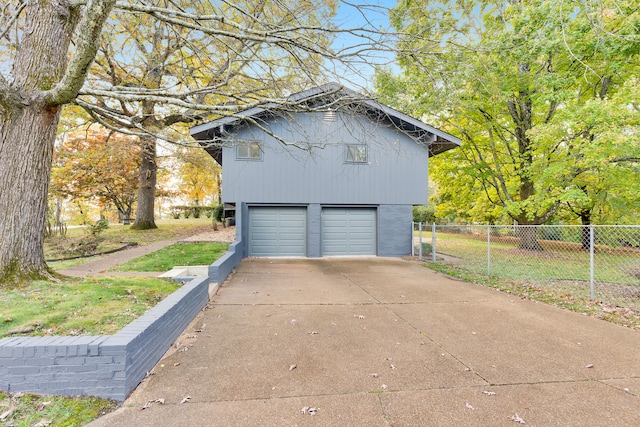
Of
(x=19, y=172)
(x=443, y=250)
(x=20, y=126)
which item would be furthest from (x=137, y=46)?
(x=443, y=250)

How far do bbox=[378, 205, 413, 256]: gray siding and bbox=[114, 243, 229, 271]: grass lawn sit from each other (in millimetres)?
5951

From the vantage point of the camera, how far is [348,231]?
38.7 ft

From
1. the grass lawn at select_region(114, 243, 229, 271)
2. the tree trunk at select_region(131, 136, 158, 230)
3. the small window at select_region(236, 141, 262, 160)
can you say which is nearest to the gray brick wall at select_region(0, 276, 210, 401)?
the grass lawn at select_region(114, 243, 229, 271)

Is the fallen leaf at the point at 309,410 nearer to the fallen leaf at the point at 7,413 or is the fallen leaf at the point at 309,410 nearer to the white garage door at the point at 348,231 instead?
the fallen leaf at the point at 7,413

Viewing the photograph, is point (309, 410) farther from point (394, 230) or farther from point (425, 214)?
point (425, 214)

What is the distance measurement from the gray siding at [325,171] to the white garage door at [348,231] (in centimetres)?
54

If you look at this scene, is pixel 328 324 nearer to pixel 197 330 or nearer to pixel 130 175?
pixel 197 330

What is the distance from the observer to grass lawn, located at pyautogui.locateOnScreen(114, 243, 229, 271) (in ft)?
25.5

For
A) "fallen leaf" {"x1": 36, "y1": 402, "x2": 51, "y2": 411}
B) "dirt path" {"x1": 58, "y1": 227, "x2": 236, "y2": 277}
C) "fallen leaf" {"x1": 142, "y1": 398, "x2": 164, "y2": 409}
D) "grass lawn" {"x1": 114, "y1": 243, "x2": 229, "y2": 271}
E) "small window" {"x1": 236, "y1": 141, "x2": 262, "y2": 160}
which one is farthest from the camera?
"small window" {"x1": 236, "y1": 141, "x2": 262, "y2": 160}

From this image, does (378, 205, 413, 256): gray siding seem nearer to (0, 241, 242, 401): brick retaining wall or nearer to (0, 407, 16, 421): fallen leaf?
(0, 241, 242, 401): brick retaining wall

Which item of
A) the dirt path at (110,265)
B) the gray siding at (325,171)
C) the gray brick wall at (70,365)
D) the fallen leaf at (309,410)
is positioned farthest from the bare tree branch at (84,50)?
the gray siding at (325,171)

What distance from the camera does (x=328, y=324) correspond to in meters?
4.30

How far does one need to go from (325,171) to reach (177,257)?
590 centimetres

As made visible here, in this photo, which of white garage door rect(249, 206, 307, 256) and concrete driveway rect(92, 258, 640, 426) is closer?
concrete driveway rect(92, 258, 640, 426)
